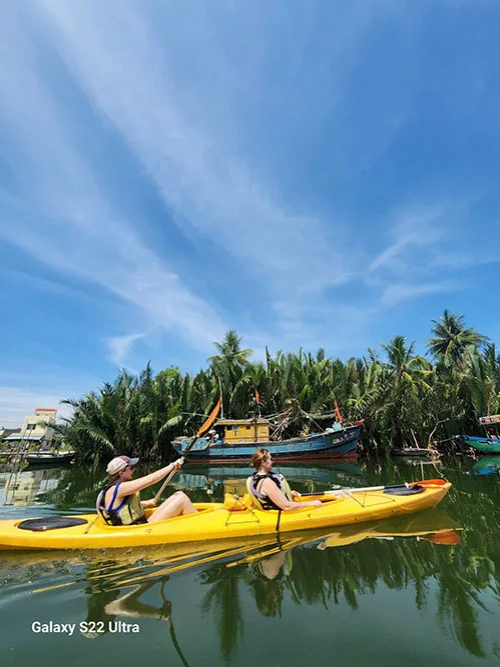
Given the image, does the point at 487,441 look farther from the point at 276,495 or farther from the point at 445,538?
the point at 276,495

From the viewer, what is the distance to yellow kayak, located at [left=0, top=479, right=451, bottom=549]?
482cm

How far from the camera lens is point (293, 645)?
273 centimetres

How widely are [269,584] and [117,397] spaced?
62.4ft

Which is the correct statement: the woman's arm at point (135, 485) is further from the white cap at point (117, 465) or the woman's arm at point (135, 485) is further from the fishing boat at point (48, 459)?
the fishing boat at point (48, 459)

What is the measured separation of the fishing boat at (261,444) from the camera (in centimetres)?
1916

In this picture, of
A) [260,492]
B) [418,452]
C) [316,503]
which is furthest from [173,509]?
[418,452]

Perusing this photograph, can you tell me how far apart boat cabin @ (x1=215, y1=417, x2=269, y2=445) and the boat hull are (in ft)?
1.95

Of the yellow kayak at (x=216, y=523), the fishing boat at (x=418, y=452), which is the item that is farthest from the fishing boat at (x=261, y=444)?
the yellow kayak at (x=216, y=523)

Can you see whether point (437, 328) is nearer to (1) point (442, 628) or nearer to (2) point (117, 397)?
(2) point (117, 397)

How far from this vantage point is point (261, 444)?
782 inches

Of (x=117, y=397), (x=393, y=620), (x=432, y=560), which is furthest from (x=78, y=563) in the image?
(x=117, y=397)

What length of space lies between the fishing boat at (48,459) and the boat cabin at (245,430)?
32.1 ft

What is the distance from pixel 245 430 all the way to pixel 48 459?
A: 1193 cm

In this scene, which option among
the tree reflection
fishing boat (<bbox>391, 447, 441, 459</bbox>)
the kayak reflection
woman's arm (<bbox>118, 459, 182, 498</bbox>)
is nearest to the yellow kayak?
the kayak reflection
